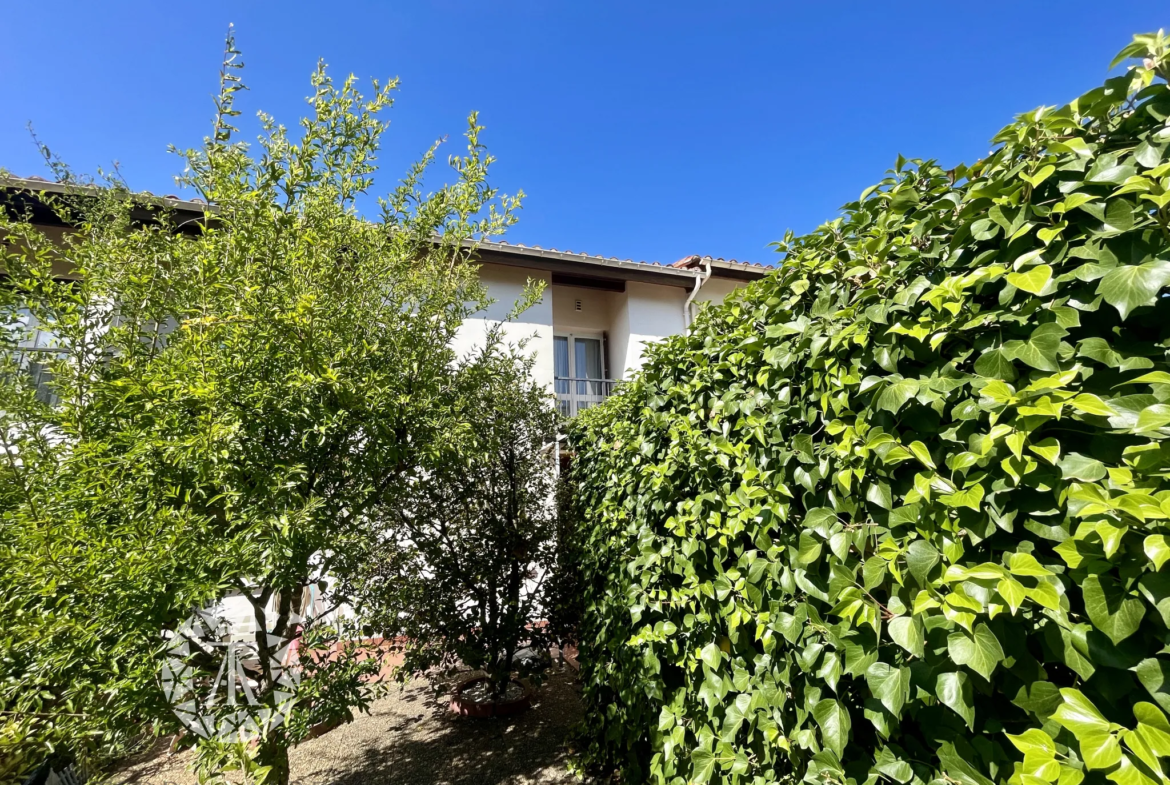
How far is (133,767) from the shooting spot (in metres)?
4.24

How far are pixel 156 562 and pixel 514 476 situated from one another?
10.5ft

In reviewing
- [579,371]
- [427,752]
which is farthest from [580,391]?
[427,752]

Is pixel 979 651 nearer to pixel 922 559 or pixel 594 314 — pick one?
pixel 922 559

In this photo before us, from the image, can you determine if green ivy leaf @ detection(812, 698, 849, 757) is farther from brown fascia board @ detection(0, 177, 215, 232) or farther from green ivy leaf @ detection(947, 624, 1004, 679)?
brown fascia board @ detection(0, 177, 215, 232)

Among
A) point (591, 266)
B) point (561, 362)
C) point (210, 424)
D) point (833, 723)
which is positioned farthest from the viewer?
point (561, 362)

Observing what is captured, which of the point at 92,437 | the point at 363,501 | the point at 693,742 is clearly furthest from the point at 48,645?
the point at 693,742

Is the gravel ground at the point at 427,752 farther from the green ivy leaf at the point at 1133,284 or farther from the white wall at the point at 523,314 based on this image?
the white wall at the point at 523,314

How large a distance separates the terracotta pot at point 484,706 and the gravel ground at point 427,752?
76mm

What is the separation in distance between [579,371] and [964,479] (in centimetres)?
966

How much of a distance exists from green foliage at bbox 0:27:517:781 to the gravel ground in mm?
1523

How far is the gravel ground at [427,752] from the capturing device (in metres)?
3.78

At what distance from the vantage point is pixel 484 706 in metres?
4.83

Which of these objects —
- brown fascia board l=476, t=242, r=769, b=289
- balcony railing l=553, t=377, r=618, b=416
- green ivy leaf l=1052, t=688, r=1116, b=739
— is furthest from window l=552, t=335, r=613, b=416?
green ivy leaf l=1052, t=688, r=1116, b=739

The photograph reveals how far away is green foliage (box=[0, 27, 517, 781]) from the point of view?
6.61 feet
